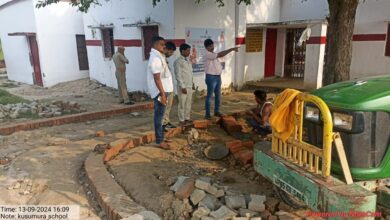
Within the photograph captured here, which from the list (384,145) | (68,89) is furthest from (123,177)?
(68,89)

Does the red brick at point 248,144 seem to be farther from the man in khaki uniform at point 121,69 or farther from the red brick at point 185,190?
the man in khaki uniform at point 121,69

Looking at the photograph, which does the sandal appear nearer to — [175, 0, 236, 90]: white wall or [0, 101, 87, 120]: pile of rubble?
[0, 101, 87, 120]: pile of rubble

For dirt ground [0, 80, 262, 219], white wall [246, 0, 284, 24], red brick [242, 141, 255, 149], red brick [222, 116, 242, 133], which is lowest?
dirt ground [0, 80, 262, 219]

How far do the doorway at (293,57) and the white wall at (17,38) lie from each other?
11024 millimetres

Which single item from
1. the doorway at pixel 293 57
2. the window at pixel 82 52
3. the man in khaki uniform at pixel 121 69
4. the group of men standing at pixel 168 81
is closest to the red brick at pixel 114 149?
the group of men standing at pixel 168 81

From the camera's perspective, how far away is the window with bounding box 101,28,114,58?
12.3m

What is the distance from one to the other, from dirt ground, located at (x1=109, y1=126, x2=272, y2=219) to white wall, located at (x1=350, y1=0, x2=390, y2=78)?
8.44 m

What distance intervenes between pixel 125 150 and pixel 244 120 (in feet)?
9.25

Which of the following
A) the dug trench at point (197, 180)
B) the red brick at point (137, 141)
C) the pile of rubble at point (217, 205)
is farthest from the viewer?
A: the red brick at point (137, 141)

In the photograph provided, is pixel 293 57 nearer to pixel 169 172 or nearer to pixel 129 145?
pixel 129 145

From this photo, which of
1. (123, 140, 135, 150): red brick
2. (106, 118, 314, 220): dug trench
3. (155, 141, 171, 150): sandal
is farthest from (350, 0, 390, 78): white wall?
(123, 140, 135, 150): red brick

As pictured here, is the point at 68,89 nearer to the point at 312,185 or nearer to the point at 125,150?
the point at 125,150

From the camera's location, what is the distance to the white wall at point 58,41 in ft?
45.9

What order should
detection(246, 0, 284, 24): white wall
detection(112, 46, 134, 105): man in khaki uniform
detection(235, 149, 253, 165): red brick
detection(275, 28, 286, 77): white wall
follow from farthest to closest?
detection(275, 28, 286, 77): white wall → detection(246, 0, 284, 24): white wall → detection(112, 46, 134, 105): man in khaki uniform → detection(235, 149, 253, 165): red brick
